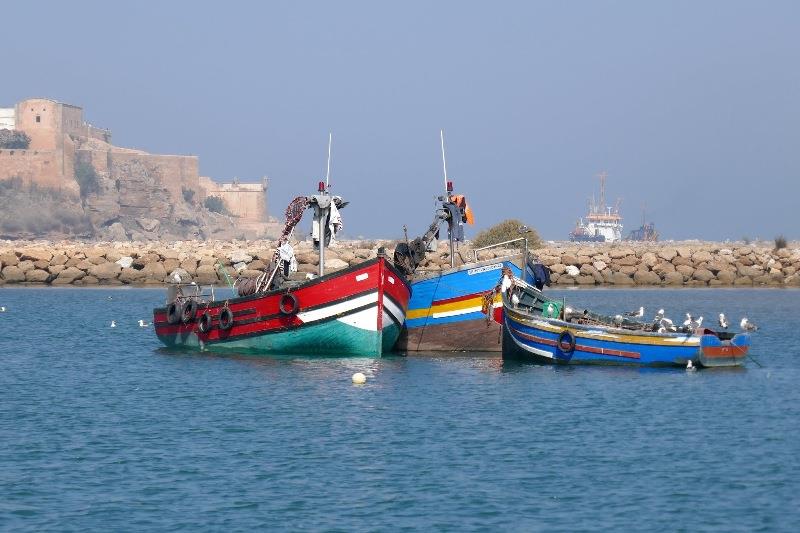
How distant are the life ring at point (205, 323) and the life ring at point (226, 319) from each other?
21.4 inches

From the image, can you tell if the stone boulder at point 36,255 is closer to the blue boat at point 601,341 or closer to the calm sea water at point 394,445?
the calm sea water at point 394,445

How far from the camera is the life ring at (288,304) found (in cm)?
3011

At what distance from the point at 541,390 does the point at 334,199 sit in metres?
8.10

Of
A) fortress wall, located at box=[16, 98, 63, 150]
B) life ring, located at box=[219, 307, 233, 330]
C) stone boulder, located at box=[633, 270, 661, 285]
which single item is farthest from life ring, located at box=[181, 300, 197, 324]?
fortress wall, located at box=[16, 98, 63, 150]

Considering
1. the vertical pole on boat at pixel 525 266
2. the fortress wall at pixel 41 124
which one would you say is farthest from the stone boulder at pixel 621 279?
the fortress wall at pixel 41 124

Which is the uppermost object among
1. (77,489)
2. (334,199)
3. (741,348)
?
(334,199)

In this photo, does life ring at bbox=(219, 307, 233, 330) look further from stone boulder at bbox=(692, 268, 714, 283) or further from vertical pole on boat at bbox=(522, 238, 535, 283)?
stone boulder at bbox=(692, 268, 714, 283)

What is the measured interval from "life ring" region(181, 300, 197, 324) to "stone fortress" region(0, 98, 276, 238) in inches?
4361

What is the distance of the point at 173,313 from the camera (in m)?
33.9

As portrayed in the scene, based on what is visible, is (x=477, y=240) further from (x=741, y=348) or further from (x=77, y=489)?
(x=77, y=489)

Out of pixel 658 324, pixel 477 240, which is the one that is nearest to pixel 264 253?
pixel 477 240

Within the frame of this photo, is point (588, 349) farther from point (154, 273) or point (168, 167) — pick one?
point (168, 167)

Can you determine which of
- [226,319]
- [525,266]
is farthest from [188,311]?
[525,266]

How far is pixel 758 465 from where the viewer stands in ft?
62.9
